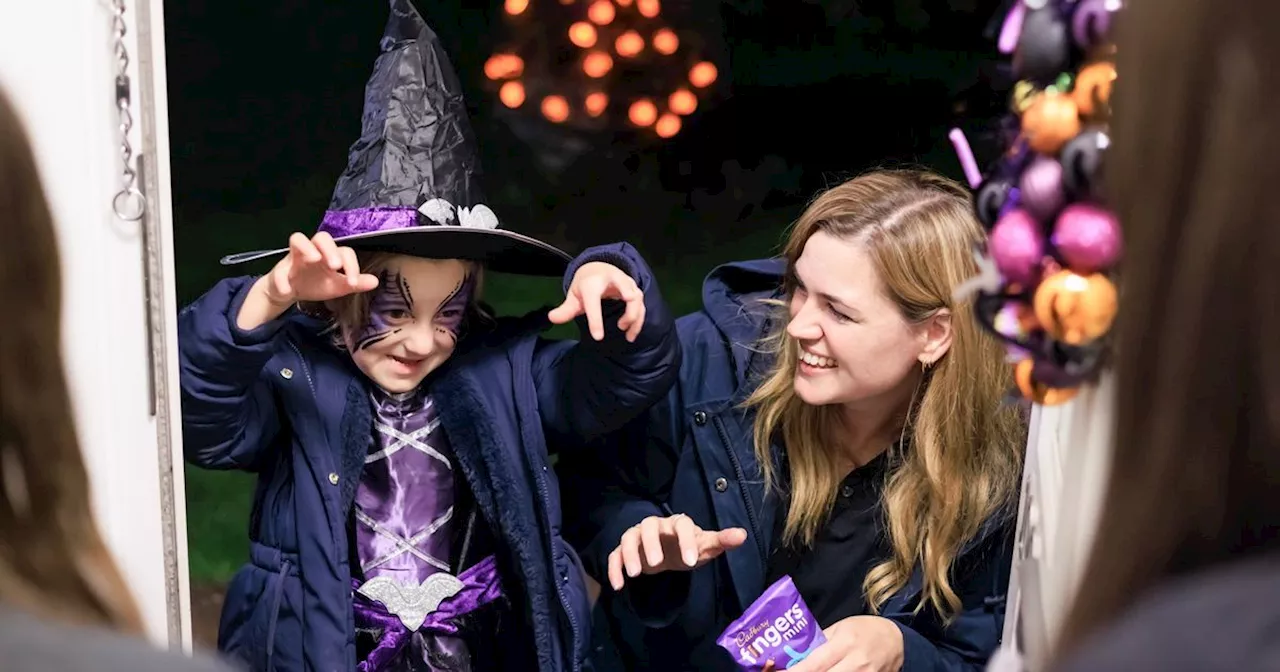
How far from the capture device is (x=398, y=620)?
1845mm

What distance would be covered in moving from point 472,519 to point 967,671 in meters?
0.73

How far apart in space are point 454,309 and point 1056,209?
3.11 feet

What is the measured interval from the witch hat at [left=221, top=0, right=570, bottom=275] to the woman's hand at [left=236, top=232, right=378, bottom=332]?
62 mm

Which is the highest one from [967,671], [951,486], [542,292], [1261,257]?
[1261,257]

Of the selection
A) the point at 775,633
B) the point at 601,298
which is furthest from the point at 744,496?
the point at 601,298

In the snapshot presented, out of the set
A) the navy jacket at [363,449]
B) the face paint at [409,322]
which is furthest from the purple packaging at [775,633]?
the face paint at [409,322]

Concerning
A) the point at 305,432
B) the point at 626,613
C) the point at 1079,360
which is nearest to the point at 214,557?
the point at 305,432

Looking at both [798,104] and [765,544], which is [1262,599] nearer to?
[765,544]

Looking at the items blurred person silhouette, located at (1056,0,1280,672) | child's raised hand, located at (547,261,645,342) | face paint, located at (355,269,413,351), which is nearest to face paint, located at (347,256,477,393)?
face paint, located at (355,269,413,351)

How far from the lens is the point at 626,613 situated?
1.98 metres

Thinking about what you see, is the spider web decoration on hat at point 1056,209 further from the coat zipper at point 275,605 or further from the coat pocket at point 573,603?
the coat zipper at point 275,605

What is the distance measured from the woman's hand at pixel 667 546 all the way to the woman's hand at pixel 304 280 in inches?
19.6

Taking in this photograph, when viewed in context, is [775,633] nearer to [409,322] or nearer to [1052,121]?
[409,322]

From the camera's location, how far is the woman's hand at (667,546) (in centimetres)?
177
